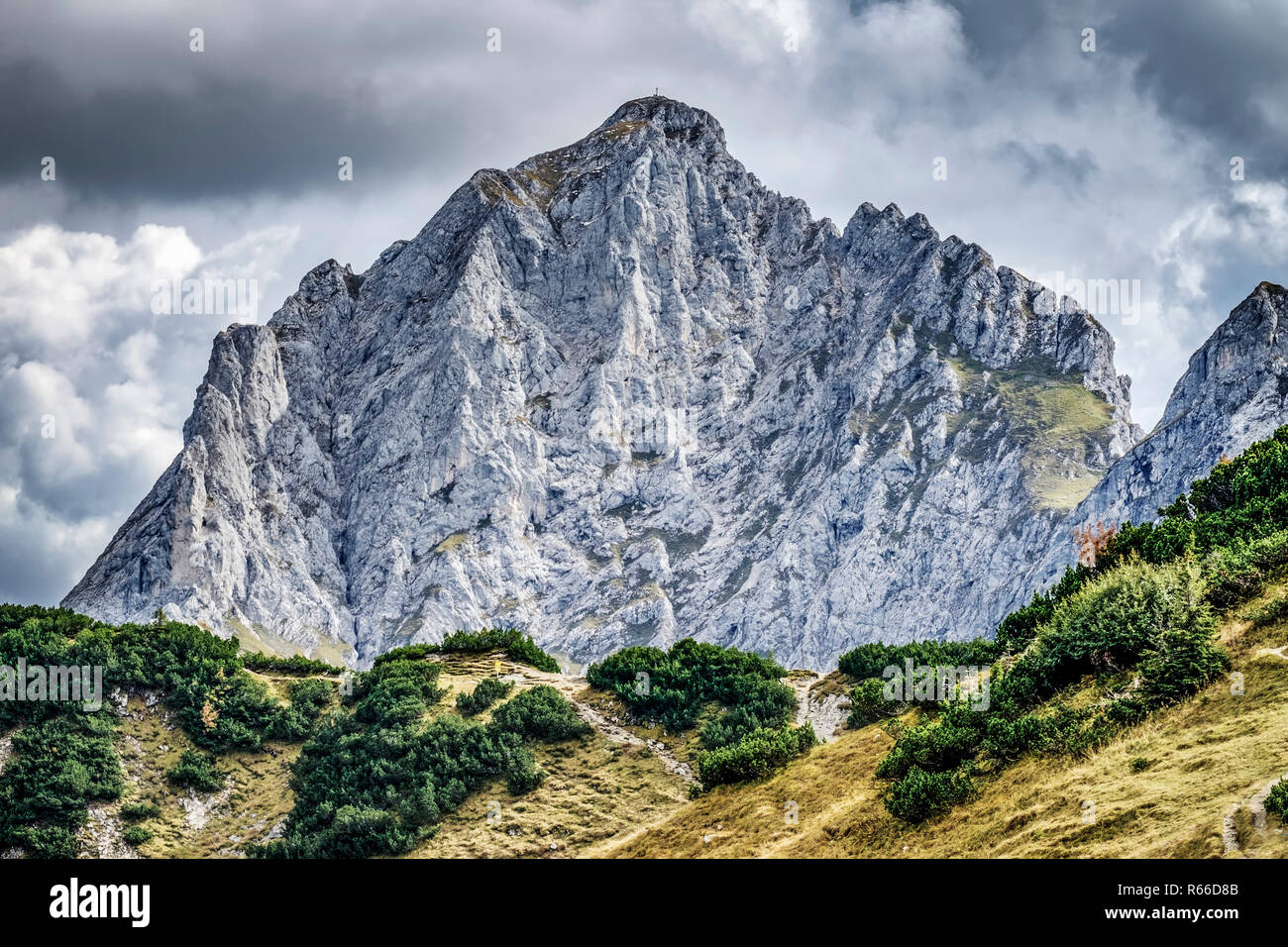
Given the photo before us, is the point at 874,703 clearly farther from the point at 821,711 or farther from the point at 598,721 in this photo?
the point at 598,721

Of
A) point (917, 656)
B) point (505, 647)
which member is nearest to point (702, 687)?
point (917, 656)

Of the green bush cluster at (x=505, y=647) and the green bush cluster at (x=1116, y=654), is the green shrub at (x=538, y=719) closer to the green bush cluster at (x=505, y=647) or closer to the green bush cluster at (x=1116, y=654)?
the green bush cluster at (x=505, y=647)

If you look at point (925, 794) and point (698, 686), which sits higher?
point (698, 686)

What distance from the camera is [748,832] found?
26984mm

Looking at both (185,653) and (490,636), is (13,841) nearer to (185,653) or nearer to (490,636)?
(185,653)

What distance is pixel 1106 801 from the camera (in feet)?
60.5

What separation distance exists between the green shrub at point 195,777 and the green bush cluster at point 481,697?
446 inches

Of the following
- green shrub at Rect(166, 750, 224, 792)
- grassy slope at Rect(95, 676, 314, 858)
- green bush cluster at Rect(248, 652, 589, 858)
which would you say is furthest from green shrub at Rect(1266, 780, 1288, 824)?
green shrub at Rect(166, 750, 224, 792)

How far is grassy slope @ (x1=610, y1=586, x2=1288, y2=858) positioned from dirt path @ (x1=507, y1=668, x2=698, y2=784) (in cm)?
1963

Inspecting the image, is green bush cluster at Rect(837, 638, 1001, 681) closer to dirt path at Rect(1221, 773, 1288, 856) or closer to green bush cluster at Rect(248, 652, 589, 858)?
green bush cluster at Rect(248, 652, 589, 858)

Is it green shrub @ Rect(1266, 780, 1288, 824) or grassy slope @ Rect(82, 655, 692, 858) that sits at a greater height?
green shrub @ Rect(1266, 780, 1288, 824)

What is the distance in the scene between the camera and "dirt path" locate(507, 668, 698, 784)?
48.3m

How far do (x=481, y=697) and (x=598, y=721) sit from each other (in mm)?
5804
